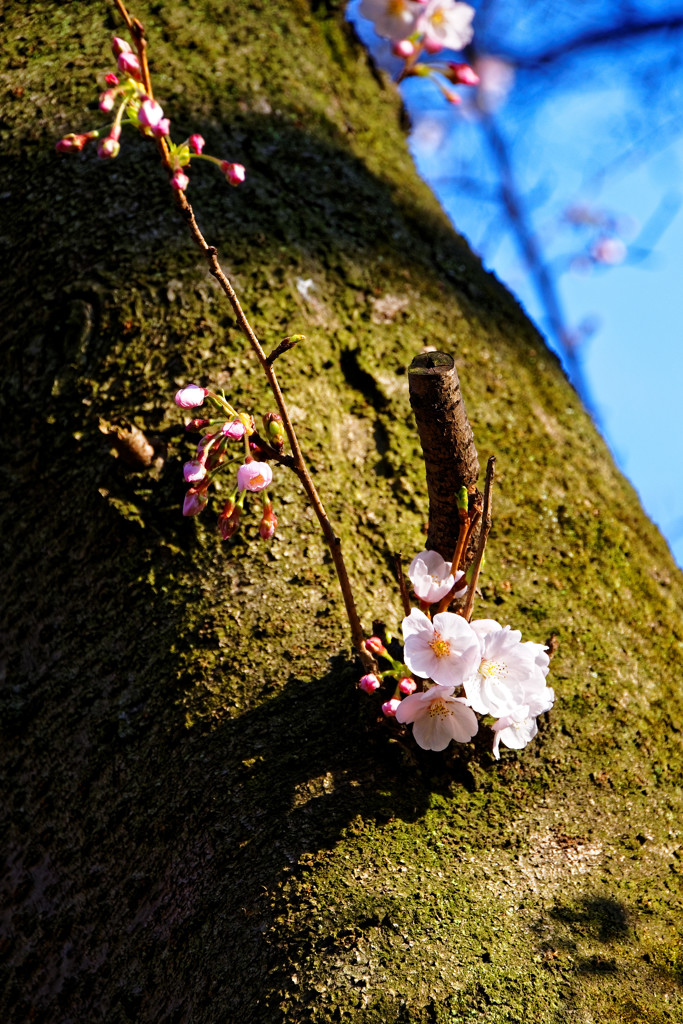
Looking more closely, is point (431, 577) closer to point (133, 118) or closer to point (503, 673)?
point (503, 673)

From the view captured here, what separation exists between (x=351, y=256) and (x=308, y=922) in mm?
1305

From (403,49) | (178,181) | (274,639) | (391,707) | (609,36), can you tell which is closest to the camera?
(178,181)

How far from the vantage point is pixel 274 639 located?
46.4 inches

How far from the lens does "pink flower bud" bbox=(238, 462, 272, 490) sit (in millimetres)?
1011

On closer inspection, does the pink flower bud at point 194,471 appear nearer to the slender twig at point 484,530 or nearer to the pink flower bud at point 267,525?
the pink flower bud at point 267,525

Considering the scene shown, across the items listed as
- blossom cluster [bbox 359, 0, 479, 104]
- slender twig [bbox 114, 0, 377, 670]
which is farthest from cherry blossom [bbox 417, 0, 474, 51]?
slender twig [bbox 114, 0, 377, 670]

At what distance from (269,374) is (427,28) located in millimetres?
941

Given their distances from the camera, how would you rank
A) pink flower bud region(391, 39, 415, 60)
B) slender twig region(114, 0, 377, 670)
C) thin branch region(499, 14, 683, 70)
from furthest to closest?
thin branch region(499, 14, 683, 70)
pink flower bud region(391, 39, 415, 60)
slender twig region(114, 0, 377, 670)

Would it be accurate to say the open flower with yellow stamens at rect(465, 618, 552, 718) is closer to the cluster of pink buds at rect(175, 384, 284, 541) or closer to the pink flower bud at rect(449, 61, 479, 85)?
the cluster of pink buds at rect(175, 384, 284, 541)

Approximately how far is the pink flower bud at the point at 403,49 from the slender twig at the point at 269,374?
54cm

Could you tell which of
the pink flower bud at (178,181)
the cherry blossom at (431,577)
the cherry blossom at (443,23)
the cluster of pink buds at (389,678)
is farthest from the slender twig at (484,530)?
the cherry blossom at (443,23)

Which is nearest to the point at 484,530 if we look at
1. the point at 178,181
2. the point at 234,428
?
the point at 234,428

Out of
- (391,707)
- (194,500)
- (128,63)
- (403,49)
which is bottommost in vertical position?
(391,707)

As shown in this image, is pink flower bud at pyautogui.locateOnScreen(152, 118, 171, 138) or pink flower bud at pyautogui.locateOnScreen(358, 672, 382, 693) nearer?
pink flower bud at pyautogui.locateOnScreen(152, 118, 171, 138)
